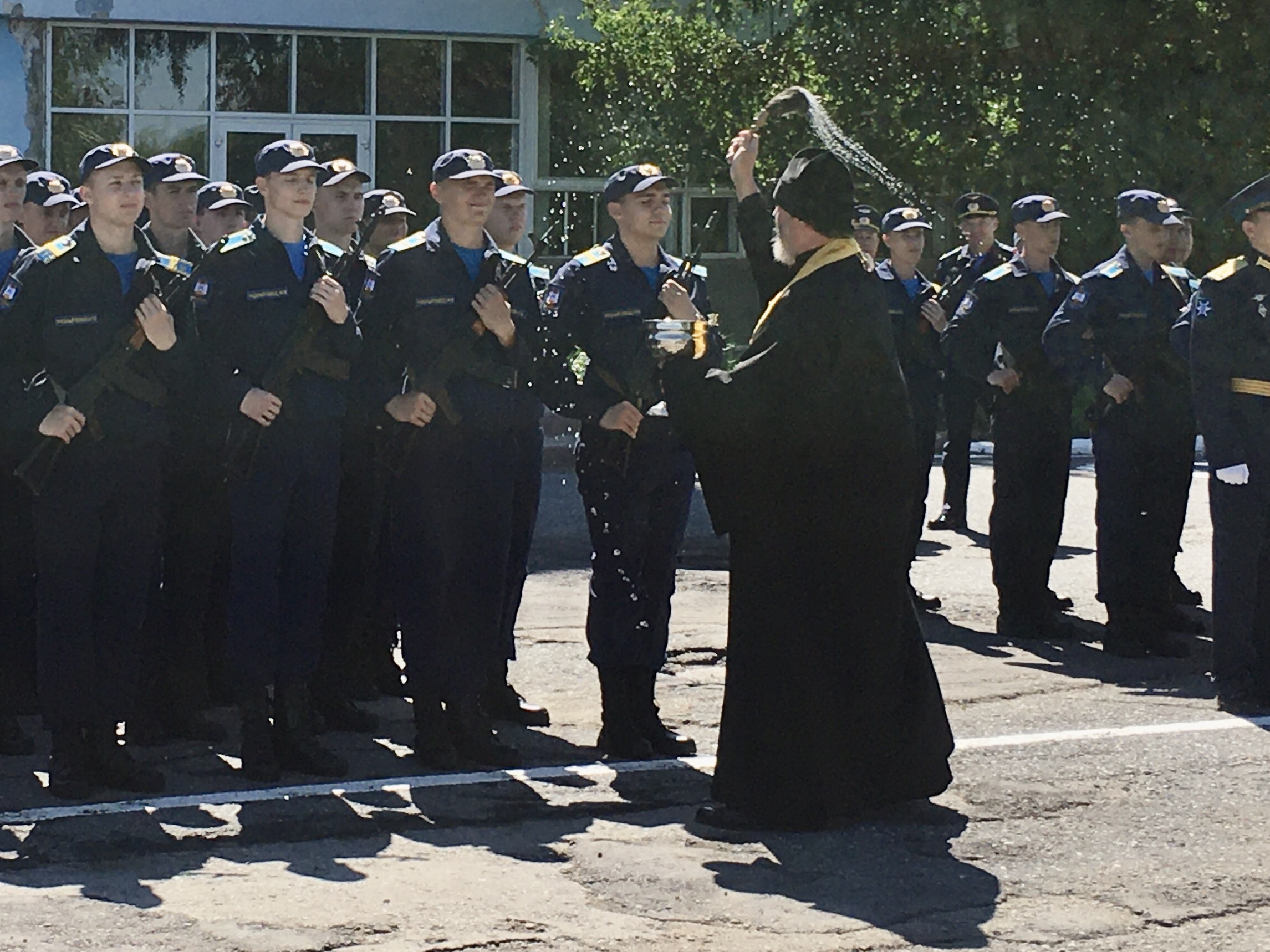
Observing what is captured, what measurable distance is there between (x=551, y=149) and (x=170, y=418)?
63.9ft

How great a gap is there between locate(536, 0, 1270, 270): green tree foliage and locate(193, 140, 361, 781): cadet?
1462cm

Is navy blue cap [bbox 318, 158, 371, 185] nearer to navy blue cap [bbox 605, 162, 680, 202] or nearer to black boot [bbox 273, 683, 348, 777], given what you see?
navy blue cap [bbox 605, 162, 680, 202]

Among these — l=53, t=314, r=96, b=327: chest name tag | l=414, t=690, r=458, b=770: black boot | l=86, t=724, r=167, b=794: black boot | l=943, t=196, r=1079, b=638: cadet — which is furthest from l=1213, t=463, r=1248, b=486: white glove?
l=53, t=314, r=96, b=327: chest name tag

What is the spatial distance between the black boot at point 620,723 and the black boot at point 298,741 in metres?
0.93

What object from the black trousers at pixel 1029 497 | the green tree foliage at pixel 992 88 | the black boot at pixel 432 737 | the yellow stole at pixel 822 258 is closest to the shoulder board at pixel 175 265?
the black boot at pixel 432 737

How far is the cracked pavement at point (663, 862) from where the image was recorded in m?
5.71

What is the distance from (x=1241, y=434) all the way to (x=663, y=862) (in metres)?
3.52

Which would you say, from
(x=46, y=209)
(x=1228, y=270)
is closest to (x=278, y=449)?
(x=46, y=209)

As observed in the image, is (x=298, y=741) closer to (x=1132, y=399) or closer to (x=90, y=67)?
(x=1132, y=399)

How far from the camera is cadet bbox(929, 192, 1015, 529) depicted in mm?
13289

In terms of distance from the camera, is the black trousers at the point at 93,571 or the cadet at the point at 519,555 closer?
the black trousers at the point at 93,571

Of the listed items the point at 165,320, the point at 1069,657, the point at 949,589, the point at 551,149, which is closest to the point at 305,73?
the point at 551,149

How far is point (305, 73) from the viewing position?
2534 cm

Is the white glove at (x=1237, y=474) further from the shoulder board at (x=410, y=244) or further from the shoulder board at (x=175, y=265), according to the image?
the shoulder board at (x=175, y=265)
